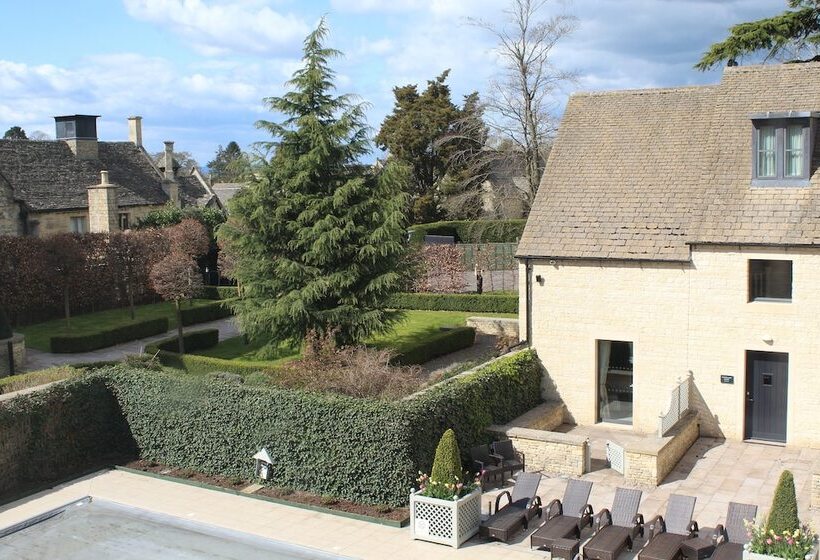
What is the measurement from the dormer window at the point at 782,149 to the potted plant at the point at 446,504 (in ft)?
39.3

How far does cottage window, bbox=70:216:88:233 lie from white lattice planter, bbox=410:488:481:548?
38243 mm

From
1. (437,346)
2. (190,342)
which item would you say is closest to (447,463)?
(437,346)

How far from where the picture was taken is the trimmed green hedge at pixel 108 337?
34.2 m

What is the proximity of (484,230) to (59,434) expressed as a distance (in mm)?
45070

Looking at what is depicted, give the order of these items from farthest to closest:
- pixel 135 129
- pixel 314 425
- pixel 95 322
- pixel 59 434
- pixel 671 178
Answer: pixel 135 129, pixel 95 322, pixel 671 178, pixel 59 434, pixel 314 425

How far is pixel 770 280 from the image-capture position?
22.0m

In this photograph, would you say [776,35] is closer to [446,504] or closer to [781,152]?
[781,152]

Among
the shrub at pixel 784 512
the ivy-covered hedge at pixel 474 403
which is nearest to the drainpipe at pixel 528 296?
the ivy-covered hedge at pixel 474 403

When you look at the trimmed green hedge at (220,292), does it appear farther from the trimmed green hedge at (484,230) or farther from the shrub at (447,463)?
the shrub at (447,463)

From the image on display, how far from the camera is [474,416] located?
20.4 meters

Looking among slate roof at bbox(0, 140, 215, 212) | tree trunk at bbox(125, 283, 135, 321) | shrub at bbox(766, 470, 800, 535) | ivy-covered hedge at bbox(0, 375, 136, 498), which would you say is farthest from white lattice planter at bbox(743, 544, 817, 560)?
slate roof at bbox(0, 140, 215, 212)

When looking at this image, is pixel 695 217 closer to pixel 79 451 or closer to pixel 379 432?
pixel 379 432

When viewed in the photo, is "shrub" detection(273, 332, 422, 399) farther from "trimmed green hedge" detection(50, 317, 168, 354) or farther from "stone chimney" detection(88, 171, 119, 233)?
"stone chimney" detection(88, 171, 119, 233)

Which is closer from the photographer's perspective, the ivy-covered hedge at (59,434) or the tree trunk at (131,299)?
the ivy-covered hedge at (59,434)
